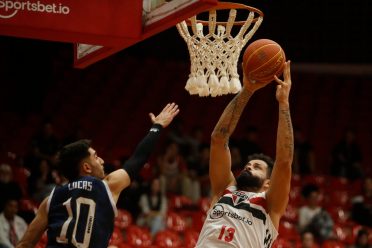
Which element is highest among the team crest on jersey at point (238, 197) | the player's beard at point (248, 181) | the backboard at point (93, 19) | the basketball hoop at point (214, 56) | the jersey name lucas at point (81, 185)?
the backboard at point (93, 19)

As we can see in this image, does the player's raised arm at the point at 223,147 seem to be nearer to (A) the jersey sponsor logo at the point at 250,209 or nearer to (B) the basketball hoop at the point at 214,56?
(A) the jersey sponsor logo at the point at 250,209

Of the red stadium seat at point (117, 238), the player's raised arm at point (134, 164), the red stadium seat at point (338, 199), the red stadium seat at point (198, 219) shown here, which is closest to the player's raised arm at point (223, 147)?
the player's raised arm at point (134, 164)

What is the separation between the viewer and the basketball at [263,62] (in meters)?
5.27

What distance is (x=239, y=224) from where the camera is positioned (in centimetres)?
508

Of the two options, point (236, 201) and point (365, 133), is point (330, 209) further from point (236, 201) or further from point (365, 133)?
point (236, 201)

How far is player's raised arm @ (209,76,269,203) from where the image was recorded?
5.41 metres

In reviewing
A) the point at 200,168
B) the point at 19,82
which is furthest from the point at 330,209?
the point at 19,82

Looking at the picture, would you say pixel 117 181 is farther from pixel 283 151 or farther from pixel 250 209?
pixel 283 151

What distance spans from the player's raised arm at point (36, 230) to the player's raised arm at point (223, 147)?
50.1 inches

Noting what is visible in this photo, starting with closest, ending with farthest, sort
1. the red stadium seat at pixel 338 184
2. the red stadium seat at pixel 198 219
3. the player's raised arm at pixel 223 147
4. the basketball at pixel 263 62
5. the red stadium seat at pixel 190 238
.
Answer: the basketball at pixel 263 62 < the player's raised arm at pixel 223 147 < the red stadium seat at pixel 190 238 < the red stadium seat at pixel 198 219 < the red stadium seat at pixel 338 184

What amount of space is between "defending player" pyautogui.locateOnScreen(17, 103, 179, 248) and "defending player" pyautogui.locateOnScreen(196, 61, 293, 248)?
0.73 metres

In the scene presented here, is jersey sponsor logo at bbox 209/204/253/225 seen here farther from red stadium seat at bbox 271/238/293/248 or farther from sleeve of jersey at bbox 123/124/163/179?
red stadium seat at bbox 271/238/293/248

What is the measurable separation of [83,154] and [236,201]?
109cm

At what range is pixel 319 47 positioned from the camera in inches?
614
